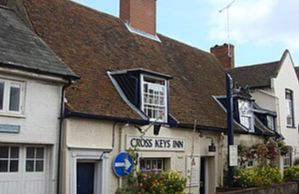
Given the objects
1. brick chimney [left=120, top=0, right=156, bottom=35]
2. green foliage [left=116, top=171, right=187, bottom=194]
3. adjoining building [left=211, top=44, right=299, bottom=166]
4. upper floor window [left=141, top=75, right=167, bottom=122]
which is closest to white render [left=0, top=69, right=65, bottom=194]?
green foliage [left=116, top=171, right=187, bottom=194]

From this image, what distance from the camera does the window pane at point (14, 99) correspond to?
39.3ft

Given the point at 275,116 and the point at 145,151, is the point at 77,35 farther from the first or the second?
the point at 275,116

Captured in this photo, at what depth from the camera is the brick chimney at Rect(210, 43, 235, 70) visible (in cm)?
2925

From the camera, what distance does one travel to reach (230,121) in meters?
19.0

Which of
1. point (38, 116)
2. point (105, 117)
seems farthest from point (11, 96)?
point (105, 117)

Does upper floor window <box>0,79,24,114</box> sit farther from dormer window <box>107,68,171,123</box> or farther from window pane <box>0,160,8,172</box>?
dormer window <box>107,68,171,123</box>

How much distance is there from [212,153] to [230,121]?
1638mm

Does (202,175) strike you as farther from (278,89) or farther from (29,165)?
(29,165)

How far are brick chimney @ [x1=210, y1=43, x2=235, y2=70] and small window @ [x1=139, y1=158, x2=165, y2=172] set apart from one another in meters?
14.1

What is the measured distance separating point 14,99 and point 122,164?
438cm

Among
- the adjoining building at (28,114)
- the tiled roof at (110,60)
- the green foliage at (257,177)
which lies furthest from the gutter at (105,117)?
the green foliage at (257,177)

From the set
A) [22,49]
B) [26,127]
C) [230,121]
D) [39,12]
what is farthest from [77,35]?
[230,121]

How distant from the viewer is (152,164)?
1667 centimetres

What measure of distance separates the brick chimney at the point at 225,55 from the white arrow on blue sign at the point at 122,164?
16.3 metres
